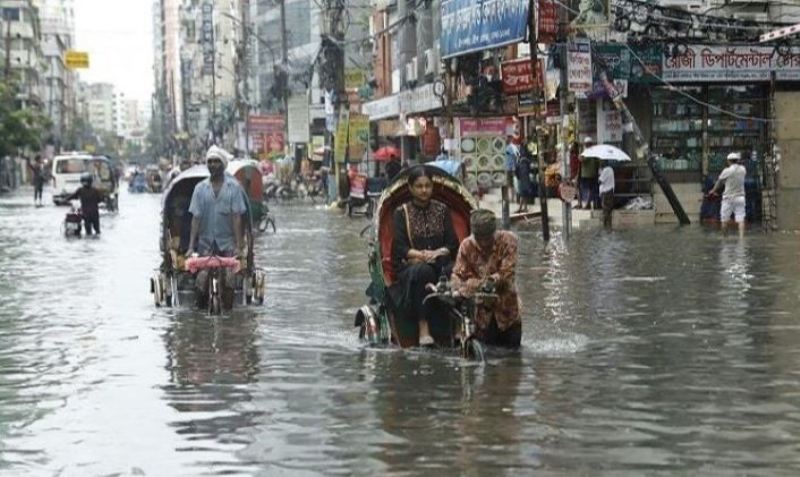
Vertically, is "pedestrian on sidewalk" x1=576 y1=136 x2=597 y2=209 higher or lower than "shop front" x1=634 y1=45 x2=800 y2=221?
lower

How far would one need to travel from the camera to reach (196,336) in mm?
14703

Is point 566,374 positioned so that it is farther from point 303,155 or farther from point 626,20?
point 303,155

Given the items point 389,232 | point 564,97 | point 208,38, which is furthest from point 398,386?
point 208,38

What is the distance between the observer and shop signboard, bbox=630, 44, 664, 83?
3400 centimetres

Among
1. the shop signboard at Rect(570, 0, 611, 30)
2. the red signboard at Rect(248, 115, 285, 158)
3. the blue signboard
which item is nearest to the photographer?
the shop signboard at Rect(570, 0, 611, 30)

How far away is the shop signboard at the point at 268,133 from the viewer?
82188 mm

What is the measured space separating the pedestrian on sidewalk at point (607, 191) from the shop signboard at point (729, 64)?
292 centimetres

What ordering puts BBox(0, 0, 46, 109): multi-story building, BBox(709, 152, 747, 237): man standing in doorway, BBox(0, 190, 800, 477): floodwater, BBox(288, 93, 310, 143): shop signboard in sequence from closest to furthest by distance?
BBox(0, 190, 800, 477): floodwater
BBox(709, 152, 747, 237): man standing in doorway
BBox(288, 93, 310, 143): shop signboard
BBox(0, 0, 46, 109): multi-story building

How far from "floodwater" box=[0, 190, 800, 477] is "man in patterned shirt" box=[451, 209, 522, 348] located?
0.46 meters

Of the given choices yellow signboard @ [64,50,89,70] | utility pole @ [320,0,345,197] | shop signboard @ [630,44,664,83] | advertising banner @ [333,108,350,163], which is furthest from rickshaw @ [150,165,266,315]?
yellow signboard @ [64,50,89,70]

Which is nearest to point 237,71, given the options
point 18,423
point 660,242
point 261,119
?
point 261,119

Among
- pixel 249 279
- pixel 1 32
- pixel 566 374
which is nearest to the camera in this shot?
pixel 566 374

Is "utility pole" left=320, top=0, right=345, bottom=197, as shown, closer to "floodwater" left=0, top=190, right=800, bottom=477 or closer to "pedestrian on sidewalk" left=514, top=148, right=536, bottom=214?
"pedestrian on sidewalk" left=514, top=148, right=536, bottom=214

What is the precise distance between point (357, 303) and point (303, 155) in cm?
6384
